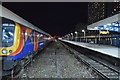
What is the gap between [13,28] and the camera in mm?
6750

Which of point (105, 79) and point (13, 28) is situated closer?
point (105, 79)

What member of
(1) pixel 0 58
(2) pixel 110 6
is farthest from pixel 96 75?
(2) pixel 110 6

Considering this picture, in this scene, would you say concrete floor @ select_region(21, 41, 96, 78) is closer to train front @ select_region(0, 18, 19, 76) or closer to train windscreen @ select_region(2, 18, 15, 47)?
train front @ select_region(0, 18, 19, 76)

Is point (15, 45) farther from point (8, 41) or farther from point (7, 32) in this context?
point (7, 32)

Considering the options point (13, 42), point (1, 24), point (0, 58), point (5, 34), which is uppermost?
point (1, 24)

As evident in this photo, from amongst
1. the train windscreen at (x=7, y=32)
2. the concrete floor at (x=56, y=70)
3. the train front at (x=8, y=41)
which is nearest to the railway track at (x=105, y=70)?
the concrete floor at (x=56, y=70)

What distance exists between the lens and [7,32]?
6.68 meters

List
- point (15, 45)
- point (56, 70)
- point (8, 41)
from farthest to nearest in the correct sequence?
point (56, 70), point (15, 45), point (8, 41)

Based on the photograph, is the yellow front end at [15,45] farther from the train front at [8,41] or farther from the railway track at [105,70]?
the railway track at [105,70]

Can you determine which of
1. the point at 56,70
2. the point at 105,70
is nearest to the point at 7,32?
the point at 56,70

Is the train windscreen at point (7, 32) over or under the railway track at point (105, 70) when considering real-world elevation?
over

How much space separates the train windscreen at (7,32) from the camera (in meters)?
6.62

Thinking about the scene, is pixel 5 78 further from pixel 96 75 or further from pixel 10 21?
pixel 96 75

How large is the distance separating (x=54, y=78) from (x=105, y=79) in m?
2.49
